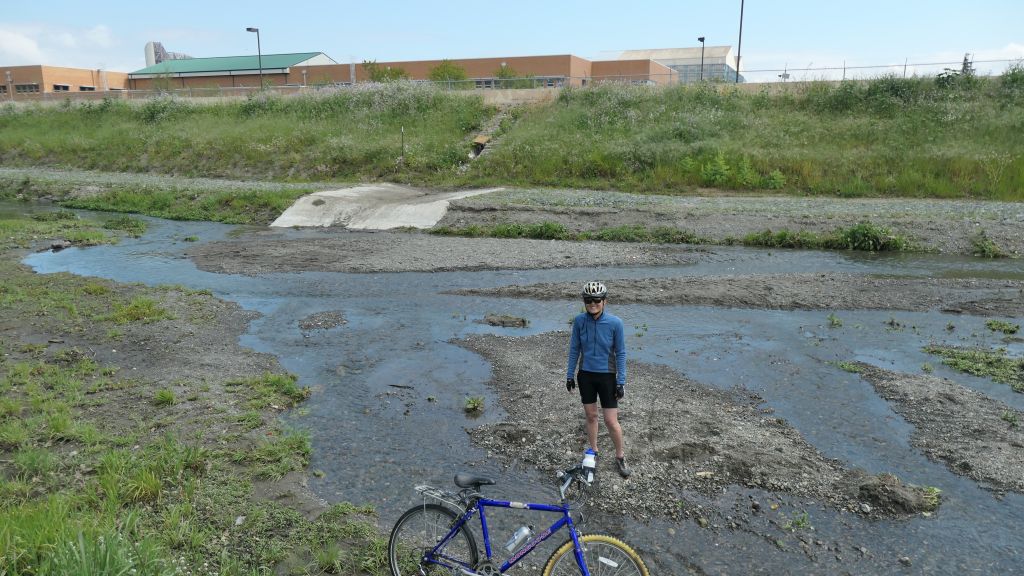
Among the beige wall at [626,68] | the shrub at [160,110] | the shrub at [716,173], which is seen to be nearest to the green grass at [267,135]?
the shrub at [160,110]

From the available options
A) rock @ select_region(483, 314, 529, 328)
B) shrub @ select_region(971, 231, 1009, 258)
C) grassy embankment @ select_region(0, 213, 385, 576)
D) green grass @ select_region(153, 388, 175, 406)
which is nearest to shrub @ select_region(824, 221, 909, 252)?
shrub @ select_region(971, 231, 1009, 258)

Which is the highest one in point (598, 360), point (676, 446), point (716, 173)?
point (716, 173)

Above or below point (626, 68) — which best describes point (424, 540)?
below

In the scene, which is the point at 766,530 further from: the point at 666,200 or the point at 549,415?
the point at 666,200

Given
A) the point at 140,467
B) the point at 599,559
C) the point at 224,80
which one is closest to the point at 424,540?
the point at 599,559

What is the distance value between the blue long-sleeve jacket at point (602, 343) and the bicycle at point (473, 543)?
2125 mm

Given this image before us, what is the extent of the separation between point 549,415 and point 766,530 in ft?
11.6

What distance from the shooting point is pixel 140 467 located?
24.9ft

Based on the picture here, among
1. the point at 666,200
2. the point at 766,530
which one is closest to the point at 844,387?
the point at 766,530

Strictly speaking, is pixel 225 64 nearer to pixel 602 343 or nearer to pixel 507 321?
pixel 507 321

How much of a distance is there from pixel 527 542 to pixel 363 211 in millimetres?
25322

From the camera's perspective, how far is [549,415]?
31.9ft

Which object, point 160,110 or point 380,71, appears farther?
point 380,71

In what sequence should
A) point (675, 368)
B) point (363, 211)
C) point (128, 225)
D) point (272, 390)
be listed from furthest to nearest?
point (363, 211)
point (128, 225)
point (675, 368)
point (272, 390)
